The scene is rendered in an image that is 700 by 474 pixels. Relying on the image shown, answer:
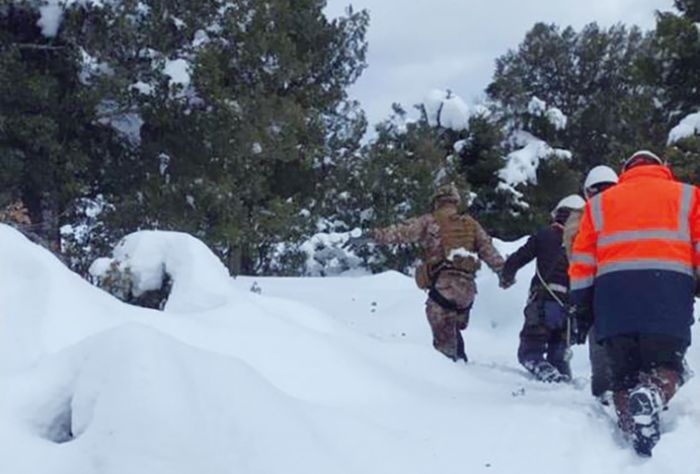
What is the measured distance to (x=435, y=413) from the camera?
16.9 ft

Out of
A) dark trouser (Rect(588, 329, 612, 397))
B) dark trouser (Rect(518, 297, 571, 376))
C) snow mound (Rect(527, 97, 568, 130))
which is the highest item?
snow mound (Rect(527, 97, 568, 130))

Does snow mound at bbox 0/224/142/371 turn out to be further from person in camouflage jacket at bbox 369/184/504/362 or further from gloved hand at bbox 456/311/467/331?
gloved hand at bbox 456/311/467/331

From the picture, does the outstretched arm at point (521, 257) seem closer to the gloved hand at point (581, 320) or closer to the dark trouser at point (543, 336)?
the dark trouser at point (543, 336)

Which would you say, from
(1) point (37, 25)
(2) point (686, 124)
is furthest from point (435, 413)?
(2) point (686, 124)

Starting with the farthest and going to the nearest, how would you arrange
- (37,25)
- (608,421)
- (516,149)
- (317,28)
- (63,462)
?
(516,149) < (317,28) < (37,25) < (608,421) < (63,462)

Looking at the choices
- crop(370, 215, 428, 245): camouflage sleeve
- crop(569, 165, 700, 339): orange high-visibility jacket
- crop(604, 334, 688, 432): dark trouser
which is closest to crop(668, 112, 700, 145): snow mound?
crop(370, 215, 428, 245): camouflage sleeve

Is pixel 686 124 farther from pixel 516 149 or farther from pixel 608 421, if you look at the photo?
pixel 608 421

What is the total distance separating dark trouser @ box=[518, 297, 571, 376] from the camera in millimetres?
7453

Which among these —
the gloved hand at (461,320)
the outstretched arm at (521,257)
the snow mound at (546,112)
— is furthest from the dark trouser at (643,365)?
the snow mound at (546,112)

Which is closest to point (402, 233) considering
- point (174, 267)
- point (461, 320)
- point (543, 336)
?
point (461, 320)

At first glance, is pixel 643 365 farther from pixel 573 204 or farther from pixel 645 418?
pixel 573 204

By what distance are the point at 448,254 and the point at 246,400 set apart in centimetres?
428

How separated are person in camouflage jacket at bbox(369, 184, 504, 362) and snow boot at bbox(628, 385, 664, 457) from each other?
3.23 m

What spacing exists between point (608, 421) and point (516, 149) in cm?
2205
